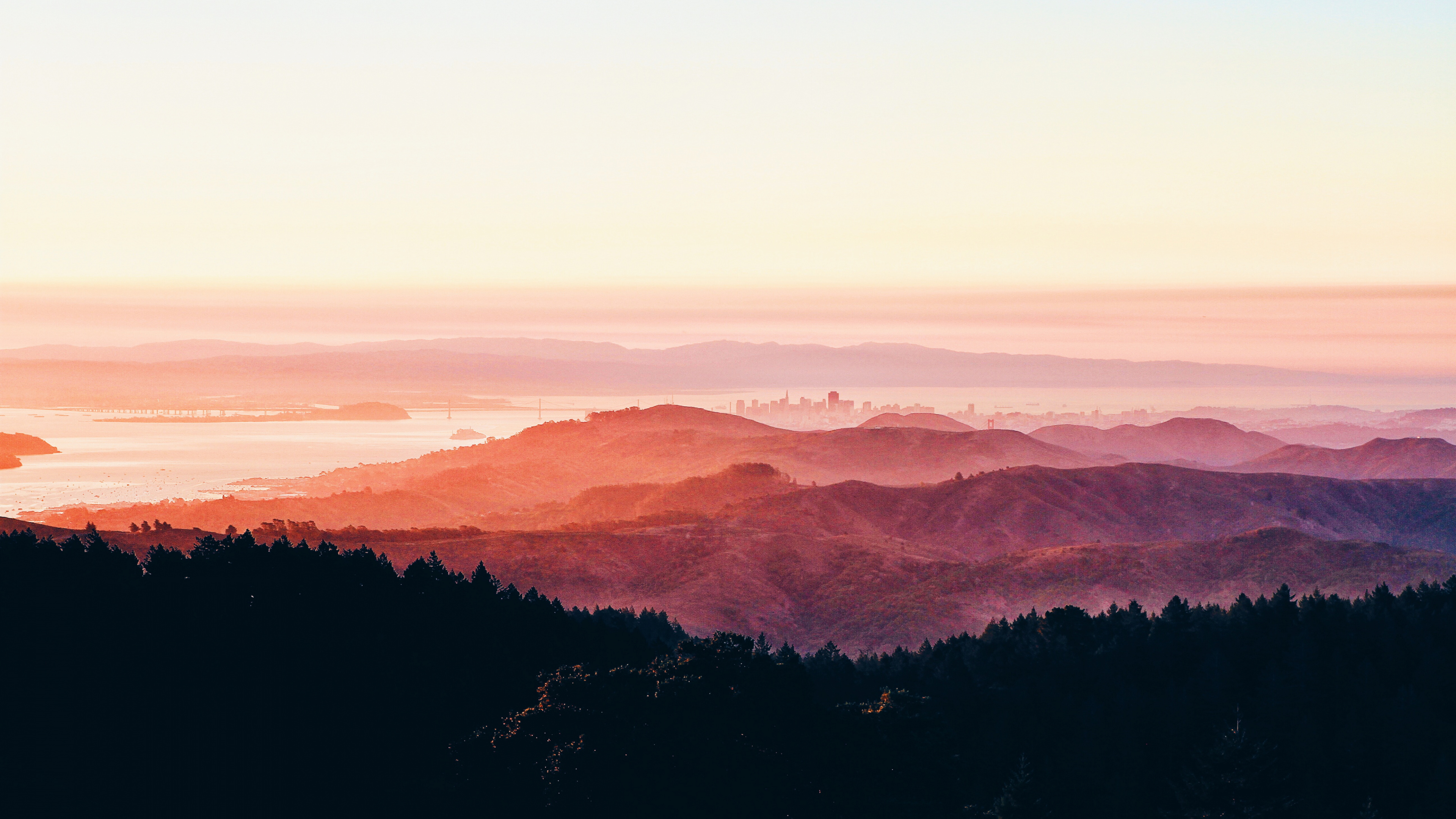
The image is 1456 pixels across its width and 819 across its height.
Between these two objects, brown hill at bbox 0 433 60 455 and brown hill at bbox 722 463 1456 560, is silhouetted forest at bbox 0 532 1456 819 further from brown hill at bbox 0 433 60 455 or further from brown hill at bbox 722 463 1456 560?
brown hill at bbox 0 433 60 455

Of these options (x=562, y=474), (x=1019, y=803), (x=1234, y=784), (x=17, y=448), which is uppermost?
(x=1234, y=784)

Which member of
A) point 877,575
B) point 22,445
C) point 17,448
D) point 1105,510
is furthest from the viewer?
point 22,445

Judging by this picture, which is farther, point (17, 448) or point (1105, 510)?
point (17, 448)

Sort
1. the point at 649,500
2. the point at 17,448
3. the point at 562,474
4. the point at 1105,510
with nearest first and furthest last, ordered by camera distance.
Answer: the point at 1105,510 < the point at 649,500 < the point at 17,448 < the point at 562,474

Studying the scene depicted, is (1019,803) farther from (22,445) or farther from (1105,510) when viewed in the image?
(22,445)

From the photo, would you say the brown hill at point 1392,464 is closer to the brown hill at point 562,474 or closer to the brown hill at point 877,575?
the brown hill at point 562,474

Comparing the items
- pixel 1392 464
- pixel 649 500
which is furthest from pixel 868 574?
pixel 1392 464
